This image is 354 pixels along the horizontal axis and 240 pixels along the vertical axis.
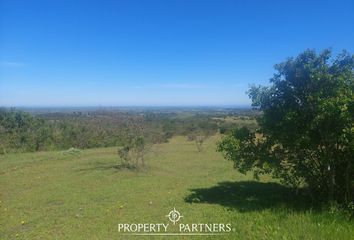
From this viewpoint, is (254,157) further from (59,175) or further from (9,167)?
(9,167)

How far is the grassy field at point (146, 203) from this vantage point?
29.5 ft

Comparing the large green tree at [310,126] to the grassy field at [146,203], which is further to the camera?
the large green tree at [310,126]

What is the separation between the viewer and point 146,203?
12312 mm

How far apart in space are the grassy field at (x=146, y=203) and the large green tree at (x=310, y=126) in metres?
1.25

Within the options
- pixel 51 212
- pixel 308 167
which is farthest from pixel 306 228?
pixel 51 212

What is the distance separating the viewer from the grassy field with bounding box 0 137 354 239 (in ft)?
29.5

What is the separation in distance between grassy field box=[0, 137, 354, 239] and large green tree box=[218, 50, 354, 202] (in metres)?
1.25

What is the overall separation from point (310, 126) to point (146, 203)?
20.8ft

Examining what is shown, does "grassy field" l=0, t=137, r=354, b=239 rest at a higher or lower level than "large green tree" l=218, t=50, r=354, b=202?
lower

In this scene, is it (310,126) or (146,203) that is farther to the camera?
(146,203)

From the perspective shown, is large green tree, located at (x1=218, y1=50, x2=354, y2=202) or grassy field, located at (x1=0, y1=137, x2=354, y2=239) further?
large green tree, located at (x1=218, y1=50, x2=354, y2=202)

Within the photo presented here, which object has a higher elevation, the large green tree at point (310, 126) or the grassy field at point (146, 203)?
the large green tree at point (310, 126)

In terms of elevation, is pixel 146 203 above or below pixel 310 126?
below

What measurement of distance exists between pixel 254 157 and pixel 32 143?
32.3m
